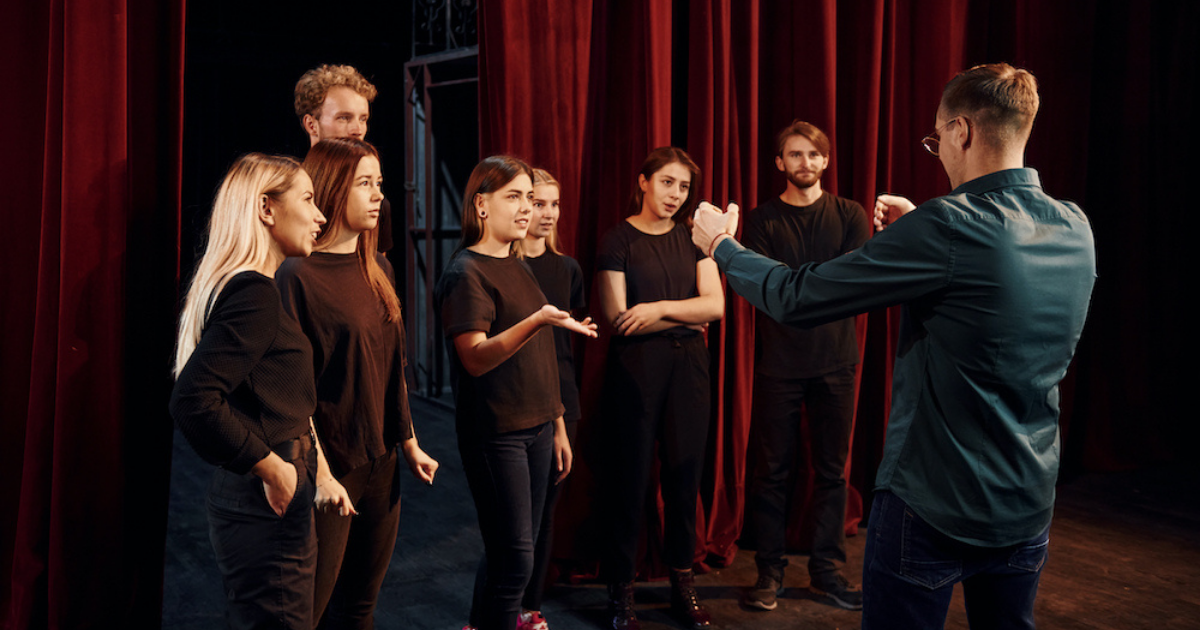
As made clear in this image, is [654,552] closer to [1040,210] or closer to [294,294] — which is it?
[294,294]

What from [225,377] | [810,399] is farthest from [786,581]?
[225,377]

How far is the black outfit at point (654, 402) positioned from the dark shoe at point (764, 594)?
0.28 metres

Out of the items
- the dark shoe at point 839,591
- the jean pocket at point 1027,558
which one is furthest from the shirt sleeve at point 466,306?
the dark shoe at point 839,591

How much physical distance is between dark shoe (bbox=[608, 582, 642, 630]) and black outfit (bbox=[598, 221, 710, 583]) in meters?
0.03

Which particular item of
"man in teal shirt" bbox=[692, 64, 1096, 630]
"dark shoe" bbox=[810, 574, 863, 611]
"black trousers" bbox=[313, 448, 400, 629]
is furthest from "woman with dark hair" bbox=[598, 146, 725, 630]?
"man in teal shirt" bbox=[692, 64, 1096, 630]

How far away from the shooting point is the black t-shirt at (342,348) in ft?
5.99

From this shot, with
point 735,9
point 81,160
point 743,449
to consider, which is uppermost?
point 735,9

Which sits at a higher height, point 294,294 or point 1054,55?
point 1054,55

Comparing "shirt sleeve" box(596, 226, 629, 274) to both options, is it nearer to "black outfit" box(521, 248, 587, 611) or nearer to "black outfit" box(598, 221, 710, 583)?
"black outfit" box(598, 221, 710, 583)

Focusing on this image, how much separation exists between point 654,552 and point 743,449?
57 cm

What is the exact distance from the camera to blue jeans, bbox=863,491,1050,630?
1.49m

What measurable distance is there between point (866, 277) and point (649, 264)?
1328mm

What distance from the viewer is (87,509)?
7.02 feet

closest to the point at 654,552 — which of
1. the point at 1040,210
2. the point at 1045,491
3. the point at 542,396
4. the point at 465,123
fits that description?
the point at 542,396
